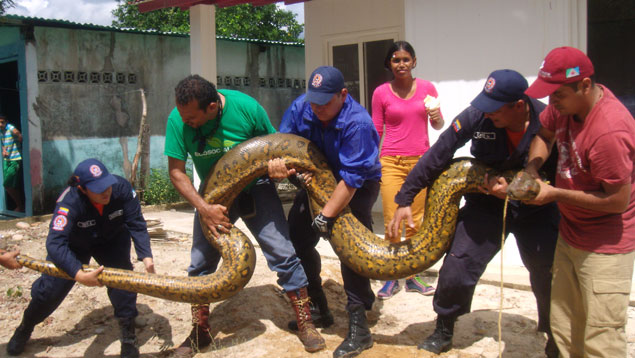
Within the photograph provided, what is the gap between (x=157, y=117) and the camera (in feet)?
39.5

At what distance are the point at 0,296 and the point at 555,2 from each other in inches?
251

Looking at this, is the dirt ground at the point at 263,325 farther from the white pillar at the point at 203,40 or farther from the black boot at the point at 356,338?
the white pillar at the point at 203,40

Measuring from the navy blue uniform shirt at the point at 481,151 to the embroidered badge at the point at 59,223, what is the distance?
7.98 ft

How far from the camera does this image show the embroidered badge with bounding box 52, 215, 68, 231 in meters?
4.16

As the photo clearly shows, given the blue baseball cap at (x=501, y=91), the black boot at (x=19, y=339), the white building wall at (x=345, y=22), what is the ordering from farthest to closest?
1. the white building wall at (x=345, y=22)
2. the black boot at (x=19, y=339)
3. the blue baseball cap at (x=501, y=91)

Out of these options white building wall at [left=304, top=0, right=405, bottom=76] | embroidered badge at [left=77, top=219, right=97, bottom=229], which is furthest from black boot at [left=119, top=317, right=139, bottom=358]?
white building wall at [left=304, top=0, right=405, bottom=76]

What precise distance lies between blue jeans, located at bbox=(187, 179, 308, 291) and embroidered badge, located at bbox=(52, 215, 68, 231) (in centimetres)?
96

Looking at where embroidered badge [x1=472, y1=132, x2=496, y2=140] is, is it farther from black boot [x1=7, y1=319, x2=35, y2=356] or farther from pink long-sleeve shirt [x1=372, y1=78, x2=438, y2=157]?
black boot [x1=7, y1=319, x2=35, y2=356]

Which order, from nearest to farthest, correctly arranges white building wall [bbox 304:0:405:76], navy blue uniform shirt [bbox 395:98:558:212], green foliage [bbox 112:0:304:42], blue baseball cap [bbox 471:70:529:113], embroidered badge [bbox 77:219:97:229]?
blue baseball cap [bbox 471:70:529:113], navy blue uniform shirt [bbox 395:98:558:212], embroidered badge [bbox 77:219:97:229], white building wall [bbox 304:0:405:76], green foliage [bbox 112:0:304:42]

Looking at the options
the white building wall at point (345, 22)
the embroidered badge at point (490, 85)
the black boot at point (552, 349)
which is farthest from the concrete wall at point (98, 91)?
the black boot at point (552, 349)

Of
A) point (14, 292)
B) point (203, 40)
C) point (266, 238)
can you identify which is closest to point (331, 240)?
point (266, 238)

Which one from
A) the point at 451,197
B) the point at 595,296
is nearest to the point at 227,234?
the point at 451,197

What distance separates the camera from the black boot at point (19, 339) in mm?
4664

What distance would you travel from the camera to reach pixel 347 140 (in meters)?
3.97
